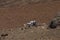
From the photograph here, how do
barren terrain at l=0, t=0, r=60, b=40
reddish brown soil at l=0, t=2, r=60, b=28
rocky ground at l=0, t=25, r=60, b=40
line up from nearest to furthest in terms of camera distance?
rocky ground at l=0, t=25, r=60, b=40
barren terrain at l=0, t=0, r=60, b=40
reddish brown soil at l=0, t=2, r=60, b=28

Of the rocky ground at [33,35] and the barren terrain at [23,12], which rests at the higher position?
the rocky ground at [33,35]

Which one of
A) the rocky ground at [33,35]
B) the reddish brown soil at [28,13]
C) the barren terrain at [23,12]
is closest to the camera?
the rocky ground at [33,35]

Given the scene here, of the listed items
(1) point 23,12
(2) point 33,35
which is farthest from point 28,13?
(2) point 33,35

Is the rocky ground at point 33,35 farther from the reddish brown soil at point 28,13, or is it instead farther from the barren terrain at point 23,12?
the reddish brown soil at point 28,13

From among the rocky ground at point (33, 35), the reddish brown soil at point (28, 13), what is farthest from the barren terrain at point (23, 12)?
the rocky ground at point (33, 35)

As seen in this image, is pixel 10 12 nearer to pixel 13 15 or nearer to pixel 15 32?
pixel 13 15

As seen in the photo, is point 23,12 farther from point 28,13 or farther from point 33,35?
point 33,35

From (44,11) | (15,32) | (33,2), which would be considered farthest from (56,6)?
(15,32)

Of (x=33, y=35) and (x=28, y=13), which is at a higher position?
(x=33, y=35)

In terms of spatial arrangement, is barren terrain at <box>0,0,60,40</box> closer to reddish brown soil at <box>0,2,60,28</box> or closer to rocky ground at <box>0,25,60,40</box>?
reddish brown soil at <box>0,2,60,28</box>

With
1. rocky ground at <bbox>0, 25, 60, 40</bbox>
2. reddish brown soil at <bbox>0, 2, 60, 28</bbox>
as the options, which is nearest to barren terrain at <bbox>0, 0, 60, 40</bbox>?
reddish brown soil at <bbox>0, 2, 60, 28</bbox>
